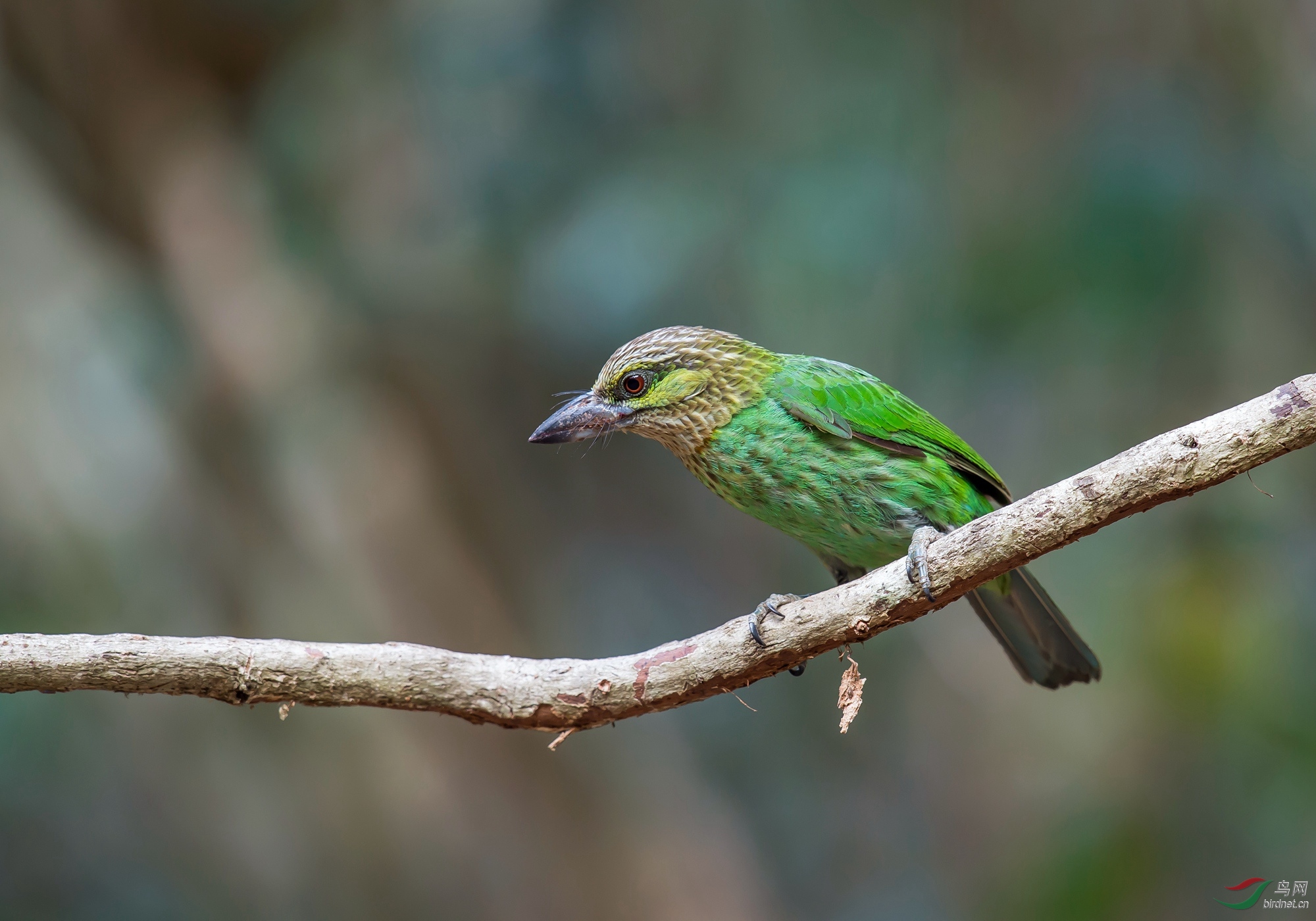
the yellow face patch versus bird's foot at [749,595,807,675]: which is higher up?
the yellow face patch

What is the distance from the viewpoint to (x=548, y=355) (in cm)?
557

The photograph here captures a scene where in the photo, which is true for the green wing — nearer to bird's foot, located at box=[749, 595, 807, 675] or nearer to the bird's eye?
the bird's eye

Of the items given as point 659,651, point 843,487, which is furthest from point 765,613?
point 843,487

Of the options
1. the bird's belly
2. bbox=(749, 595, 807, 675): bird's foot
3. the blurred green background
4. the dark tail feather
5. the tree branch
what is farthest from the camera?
the blurred green background

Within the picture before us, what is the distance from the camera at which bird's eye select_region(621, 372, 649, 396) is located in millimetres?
3330

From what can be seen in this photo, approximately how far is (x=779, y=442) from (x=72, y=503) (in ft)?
12.9

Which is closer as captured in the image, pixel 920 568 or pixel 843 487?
pixel 920 568

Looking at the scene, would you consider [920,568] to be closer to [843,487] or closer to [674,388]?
[843,487]

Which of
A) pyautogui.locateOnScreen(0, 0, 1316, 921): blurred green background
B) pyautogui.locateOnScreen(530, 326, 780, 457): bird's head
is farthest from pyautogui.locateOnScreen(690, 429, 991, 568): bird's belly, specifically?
pyautogui.locateOnScreen(0, 0, 1316, 921): blurred green background

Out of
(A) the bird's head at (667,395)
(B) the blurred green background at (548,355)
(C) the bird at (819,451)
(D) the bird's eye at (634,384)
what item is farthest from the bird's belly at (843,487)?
(B) the blurred green background at (548,355)

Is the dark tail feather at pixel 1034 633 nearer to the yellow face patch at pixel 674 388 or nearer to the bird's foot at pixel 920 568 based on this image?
the bird's foot at pixel 920 568

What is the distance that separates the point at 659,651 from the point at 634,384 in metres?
1.08

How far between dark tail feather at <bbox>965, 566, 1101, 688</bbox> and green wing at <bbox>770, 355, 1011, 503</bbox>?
31 centimetres

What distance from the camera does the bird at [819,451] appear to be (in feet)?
10.2
